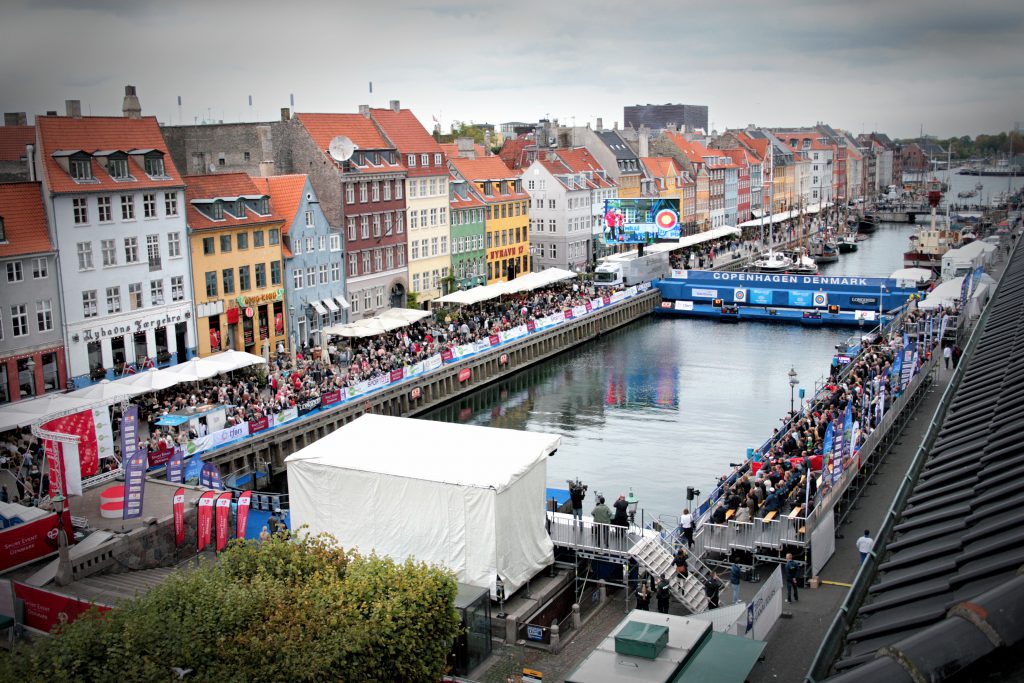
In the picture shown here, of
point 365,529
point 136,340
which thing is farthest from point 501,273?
point 365,529

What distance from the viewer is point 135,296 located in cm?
4684

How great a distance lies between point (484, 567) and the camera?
82.3 ft

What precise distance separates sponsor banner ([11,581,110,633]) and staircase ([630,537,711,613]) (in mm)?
12512

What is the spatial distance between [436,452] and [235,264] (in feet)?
94.4

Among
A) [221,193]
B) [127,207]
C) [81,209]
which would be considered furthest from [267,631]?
[221,193]

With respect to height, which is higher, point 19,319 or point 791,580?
point 19,319

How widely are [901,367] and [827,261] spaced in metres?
73.8

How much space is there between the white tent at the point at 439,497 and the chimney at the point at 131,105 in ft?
94.8

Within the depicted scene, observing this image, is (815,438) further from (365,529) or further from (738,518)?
(365,529)

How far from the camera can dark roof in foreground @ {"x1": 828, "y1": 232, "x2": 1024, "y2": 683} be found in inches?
194

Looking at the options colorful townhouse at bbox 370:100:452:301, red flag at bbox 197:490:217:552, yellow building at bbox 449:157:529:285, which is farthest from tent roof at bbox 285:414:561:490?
yellow building at bbox 449:157:529:285

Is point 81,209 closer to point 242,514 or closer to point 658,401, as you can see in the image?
point 242,514

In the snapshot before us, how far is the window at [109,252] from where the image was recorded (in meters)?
45.4

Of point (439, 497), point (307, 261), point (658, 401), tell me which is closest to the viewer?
point (439, 497)
